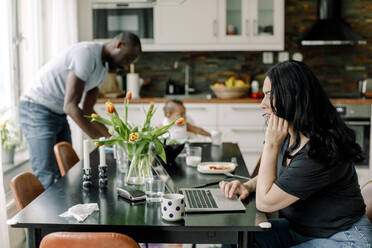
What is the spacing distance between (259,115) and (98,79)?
83.7 inches

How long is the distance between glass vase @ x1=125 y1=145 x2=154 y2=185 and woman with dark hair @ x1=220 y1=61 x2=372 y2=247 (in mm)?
561

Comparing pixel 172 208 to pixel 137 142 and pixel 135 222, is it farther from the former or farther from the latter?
pixel 137 142

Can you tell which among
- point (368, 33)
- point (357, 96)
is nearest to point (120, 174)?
point (357, 96)

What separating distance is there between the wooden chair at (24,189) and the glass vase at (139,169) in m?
0.41

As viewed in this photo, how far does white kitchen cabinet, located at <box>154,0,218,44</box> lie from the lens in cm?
486

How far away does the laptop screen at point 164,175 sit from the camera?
197 cm

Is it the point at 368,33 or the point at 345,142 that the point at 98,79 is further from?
the point at 368,33

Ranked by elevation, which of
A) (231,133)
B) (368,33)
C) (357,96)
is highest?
(368,33)

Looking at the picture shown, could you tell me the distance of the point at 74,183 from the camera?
6.73 feet

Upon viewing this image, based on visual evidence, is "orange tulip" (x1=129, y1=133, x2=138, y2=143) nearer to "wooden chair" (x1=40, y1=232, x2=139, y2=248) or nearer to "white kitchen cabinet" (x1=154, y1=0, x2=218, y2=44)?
"wooden chair" (x1=40, y1=232, x2=139, y2=248)

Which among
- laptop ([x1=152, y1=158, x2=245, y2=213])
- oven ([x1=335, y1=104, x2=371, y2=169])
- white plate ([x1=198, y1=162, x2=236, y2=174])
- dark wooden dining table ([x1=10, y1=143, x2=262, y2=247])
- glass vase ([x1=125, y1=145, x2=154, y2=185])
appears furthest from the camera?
oven ([x1=335, y1=104, x2=371, y2=169])

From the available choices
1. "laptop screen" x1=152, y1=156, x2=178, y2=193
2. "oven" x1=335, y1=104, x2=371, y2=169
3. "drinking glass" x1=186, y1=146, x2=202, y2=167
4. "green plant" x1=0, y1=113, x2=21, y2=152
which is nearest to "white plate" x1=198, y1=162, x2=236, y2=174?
"drinking glass" x1=186, y1=146, x2=202, y2=167

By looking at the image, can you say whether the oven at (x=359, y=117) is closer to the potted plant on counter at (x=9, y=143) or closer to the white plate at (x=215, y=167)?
the white plate at (x=215, y=167)

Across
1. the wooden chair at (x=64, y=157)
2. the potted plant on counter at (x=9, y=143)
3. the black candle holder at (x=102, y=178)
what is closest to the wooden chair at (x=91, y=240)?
the black candle holder at (x=102, y=178)
